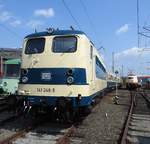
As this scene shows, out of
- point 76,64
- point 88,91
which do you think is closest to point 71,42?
point 76,64

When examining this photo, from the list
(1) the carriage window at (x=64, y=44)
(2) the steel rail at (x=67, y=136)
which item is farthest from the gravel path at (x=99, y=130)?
(1) the carriage window at (x=64, y=44)

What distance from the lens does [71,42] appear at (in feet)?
41.0

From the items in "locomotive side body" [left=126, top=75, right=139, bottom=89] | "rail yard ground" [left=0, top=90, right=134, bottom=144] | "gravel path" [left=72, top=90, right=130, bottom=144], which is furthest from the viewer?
"locomotive side body" [left=126, top=75, right=139, bottom=89]

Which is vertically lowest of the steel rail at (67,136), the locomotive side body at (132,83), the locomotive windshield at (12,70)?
the steel rail at (67,136)

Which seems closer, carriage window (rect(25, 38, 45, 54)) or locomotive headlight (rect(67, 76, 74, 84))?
locomotive headlight (rect(67, 76, 74, 84))

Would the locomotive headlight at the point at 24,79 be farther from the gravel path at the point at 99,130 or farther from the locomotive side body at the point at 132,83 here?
the locomotive side body at the point at 132,83

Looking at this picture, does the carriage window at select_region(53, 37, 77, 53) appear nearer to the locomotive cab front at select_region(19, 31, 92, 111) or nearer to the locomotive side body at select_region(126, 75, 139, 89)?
the locomotive cab front at select_region(19, 31, 92, 111)

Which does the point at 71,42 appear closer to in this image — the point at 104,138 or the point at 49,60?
the point at 49,60

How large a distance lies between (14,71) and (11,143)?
46.5 ft

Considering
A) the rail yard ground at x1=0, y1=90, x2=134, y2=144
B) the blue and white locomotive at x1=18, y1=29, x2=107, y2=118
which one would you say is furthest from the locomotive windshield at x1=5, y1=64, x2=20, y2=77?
the blue and white locomotive at x1=18, y1=29, x2=107, y2=118

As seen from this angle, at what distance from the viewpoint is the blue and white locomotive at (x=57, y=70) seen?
11836 millimetres

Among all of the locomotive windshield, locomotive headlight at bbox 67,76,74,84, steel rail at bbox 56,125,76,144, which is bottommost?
steel rail at bbox 56,125,76,144

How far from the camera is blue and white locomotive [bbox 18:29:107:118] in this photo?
1184cm

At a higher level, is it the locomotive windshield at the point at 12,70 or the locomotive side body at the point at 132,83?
the locomotive side body at the point at 132,83
